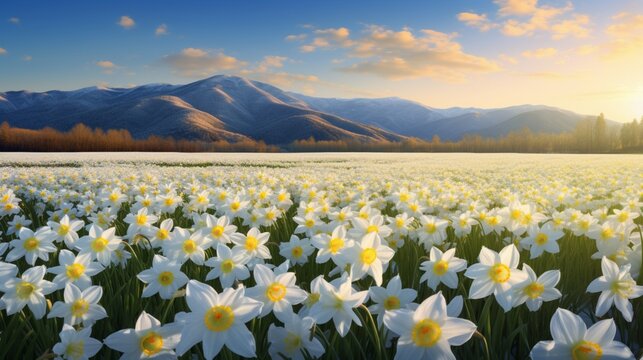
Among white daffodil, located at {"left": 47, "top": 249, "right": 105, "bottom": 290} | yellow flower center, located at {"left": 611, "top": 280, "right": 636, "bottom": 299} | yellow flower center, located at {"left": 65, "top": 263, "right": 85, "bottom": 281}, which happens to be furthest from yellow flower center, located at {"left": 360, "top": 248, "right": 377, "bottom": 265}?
yellow flower center, located at {"left": 65, "top": 263, "right": 85, "bottom": 281}

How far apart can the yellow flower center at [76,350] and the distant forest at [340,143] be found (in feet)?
258

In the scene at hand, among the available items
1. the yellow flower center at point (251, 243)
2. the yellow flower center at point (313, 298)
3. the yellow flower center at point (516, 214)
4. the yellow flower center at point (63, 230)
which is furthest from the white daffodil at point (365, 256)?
the yellow flower center at point (63, 230)

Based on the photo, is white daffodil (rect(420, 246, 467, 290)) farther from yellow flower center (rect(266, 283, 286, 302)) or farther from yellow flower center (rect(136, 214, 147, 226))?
yellow flower center (rect(136, 214, 147, 226))

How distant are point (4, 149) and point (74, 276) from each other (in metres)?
88.1

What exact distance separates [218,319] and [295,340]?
0.52 m

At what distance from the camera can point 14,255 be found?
293 cm

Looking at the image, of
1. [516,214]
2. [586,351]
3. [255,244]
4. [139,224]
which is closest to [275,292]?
[255,244]

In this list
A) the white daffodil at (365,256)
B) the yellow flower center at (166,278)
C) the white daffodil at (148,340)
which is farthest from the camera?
the yellow flower center at (166,278)

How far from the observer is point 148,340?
1.77m

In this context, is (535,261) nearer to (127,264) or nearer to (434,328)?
(434,328)

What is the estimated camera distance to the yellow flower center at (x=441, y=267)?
2.59 metres

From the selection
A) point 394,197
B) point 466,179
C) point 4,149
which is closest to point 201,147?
point 4,149

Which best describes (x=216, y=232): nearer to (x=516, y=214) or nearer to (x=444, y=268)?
(x=444, y=268)

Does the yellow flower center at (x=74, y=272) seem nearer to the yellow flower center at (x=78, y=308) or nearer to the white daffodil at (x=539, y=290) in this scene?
the yellow flower center at (x=78, y=308)
